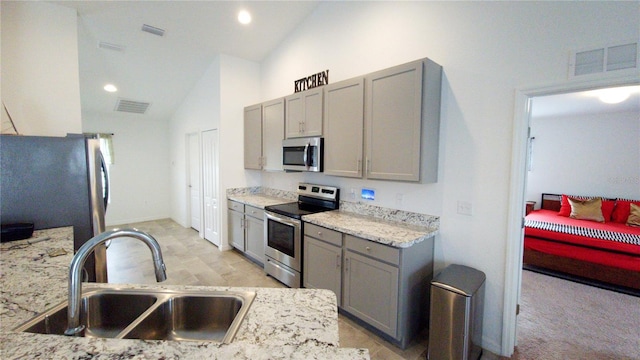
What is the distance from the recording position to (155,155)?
654cm

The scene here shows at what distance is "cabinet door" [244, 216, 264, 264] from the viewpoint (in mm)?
3652

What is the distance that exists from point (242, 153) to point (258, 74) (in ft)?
4.63

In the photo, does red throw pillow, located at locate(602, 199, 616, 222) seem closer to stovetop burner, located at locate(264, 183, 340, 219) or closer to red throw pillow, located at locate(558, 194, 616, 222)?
red throw pillow, located at locate(558, 194, 616, 222)

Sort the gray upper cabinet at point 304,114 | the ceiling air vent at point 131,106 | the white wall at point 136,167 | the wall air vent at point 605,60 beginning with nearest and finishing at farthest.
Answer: the wall air vent at point 605,60 → the gray upper cabinet at point 304,114 → the ceiling air vent at point 131,106 → the white wall at point 136,167

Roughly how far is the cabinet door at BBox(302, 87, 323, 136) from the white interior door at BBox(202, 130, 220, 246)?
6.41 feet

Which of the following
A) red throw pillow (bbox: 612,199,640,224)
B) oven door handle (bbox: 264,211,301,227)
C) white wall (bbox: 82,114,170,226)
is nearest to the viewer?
oven door handle (bbox: 264,211,301,227)

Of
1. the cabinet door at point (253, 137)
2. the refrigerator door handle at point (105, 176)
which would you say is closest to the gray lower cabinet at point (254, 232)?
the cabinet door at point (253, 137)

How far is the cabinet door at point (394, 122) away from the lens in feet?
7.37

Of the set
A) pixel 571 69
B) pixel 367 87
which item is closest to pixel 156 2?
pixel 367 87

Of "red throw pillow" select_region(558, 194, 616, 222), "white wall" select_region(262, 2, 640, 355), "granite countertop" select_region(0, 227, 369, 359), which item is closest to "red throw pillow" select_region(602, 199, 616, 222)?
"red throw pillow" select_region(558, 194, 616, 222)

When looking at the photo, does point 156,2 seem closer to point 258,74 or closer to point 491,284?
A: point 258,74

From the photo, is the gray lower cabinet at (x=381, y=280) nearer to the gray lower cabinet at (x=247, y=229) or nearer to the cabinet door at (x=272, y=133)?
the gray lower cabinet at (x=247, y=229)

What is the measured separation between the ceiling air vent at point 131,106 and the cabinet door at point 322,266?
496 cm

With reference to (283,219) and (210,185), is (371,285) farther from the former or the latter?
(210,185)
